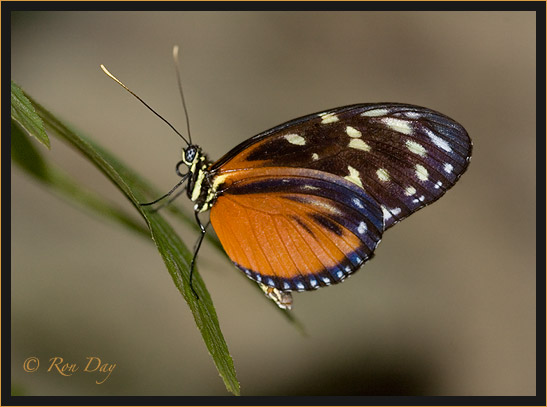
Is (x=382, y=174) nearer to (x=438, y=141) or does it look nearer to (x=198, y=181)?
(x=438, y=141)

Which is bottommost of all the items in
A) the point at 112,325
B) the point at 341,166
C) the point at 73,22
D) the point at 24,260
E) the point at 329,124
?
the point at 112,325

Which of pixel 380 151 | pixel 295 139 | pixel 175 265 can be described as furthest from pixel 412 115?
pixel 175 265

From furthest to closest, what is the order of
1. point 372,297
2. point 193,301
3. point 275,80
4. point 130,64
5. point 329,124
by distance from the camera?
1. point 275,80
2. point 130,64
3. point 372,297
4. point 329,124
5. point 193,301

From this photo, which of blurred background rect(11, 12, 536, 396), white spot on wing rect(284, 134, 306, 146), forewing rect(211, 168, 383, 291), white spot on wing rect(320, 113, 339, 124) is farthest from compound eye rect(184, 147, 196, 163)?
blurred background rect(11, 12, 536, 396)

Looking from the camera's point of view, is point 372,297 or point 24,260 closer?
point 24,260

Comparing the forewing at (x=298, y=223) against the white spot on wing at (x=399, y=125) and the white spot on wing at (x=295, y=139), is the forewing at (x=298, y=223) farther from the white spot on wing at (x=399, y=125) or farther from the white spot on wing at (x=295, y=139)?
the white spot on wing at (x=399, y=125)

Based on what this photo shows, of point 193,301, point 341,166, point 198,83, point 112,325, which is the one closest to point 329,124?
point 341,166

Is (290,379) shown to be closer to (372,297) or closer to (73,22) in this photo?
(372,297)
